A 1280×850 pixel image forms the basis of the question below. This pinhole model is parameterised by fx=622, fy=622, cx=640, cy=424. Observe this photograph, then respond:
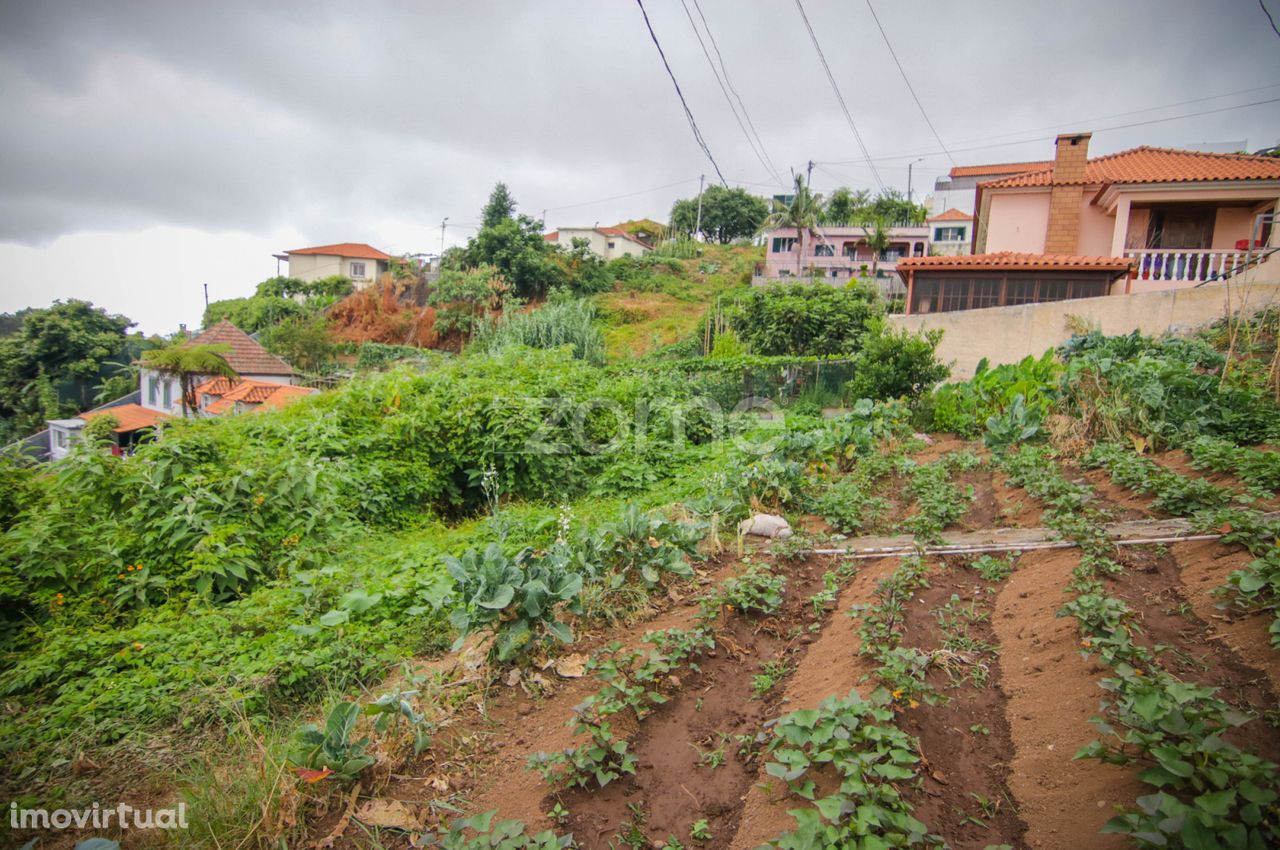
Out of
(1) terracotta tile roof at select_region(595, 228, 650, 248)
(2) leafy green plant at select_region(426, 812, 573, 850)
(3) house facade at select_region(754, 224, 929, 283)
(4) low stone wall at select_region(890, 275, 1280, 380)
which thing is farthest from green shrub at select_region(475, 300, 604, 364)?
(1) terracotta tile roof at select_region(595, 228, 650, 248)

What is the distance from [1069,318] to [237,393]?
58.3ft

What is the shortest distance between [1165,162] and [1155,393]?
12465mm

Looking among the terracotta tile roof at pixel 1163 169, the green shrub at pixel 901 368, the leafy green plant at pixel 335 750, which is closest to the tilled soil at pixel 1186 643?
the leafy green plant at pixel 335 750

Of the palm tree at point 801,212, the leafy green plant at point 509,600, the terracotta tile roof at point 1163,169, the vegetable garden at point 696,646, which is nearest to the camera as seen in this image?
the vegetable garden at point 696,646

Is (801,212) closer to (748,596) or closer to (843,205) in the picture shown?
(843,205)

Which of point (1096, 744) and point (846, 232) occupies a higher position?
point (846, 232)

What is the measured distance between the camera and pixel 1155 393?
540 cm

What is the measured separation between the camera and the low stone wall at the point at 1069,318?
9125mm

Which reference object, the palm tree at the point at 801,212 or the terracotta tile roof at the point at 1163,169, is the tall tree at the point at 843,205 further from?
the terracotta tile roof at the point at 1163,169

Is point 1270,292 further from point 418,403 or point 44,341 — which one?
point 44,341

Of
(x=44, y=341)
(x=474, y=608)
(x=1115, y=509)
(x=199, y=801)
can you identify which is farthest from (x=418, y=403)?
(x=44, y=341)

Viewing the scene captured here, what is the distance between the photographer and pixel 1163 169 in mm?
13297

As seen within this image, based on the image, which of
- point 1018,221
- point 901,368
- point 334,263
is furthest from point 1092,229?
point 334,263

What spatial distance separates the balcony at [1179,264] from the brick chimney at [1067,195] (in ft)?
6.07
